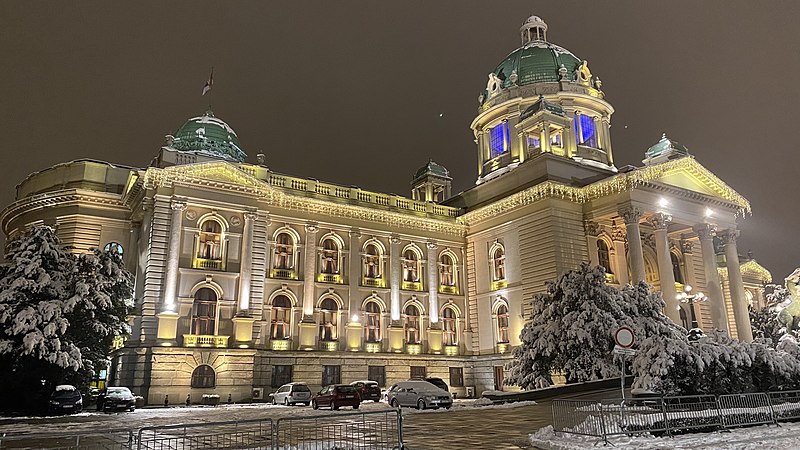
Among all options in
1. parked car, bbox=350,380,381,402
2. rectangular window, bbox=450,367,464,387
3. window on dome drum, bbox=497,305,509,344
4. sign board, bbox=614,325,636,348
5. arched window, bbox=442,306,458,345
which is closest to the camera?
sign board, bbox=614,325,636,348

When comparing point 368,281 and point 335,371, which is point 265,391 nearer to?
point 335,371

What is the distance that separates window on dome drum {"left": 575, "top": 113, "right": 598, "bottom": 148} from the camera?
171ft

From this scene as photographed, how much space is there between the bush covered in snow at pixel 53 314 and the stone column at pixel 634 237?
101 ft

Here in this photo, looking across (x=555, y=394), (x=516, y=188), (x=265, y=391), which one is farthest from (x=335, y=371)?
(x=516, y=188)

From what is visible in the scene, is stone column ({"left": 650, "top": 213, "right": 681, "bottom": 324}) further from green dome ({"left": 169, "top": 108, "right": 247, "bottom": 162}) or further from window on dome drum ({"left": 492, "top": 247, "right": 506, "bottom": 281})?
green dome ({"left": 169, "top": 108, "right": 247, "bottom": 162})

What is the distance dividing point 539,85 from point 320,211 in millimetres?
25087

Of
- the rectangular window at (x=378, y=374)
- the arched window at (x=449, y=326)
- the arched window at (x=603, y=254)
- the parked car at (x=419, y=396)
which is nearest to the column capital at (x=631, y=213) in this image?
the arched window at (x=603, y=254)

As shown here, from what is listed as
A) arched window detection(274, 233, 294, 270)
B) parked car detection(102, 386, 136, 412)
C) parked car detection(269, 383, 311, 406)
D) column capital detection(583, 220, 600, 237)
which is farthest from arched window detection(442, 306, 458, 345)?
parked car detection(102, 386, 136, 412)

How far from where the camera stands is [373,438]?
45.0ft

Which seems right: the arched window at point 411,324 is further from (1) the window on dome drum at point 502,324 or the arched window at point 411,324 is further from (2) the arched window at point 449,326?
(1) the window on dome drum at point 502,324

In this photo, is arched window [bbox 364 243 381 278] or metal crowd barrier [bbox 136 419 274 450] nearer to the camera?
metal crowd barrier [bbox 136 419 274 450]

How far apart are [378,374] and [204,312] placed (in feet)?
41.4

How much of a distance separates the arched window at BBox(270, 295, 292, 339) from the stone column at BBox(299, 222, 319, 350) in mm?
935

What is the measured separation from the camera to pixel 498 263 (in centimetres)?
4475
